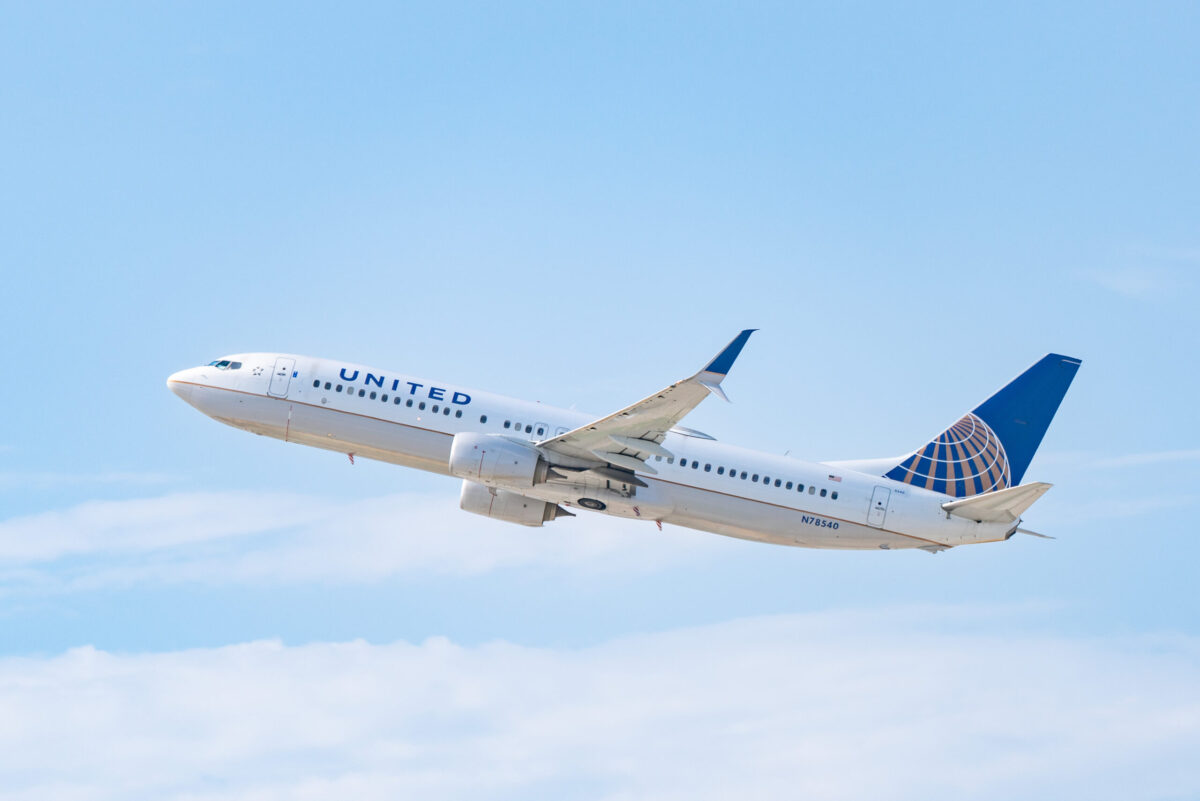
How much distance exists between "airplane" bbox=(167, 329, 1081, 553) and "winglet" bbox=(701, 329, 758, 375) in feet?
18.3

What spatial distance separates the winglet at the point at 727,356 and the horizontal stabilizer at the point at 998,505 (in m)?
11.3

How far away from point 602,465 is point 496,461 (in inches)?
147

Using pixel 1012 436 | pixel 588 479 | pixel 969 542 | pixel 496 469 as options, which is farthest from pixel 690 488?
pixel 1012 436

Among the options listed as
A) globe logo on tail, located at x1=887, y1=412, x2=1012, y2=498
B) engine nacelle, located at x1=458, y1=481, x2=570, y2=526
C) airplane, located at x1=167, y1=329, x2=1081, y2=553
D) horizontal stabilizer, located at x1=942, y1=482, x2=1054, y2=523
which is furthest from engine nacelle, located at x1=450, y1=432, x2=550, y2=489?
horizontal stabilizer, located at x1=942, y1=482, x2=1054, y2=523

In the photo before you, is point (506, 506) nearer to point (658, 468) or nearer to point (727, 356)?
point (658, 468)

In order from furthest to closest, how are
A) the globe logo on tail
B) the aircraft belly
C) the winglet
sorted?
1. the globe logo on tail
2. the aircraft belly
3. the winglet

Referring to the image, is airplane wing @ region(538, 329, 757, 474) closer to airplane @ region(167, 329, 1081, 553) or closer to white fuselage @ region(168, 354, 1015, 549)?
airplane @ region(167, 329, 1081, 553)

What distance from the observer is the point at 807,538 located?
48.6m

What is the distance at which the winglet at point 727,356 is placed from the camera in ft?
134

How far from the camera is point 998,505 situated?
4716cm

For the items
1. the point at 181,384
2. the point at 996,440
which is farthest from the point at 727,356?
the point at 181,384

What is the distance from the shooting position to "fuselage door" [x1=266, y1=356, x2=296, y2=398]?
49.5 m

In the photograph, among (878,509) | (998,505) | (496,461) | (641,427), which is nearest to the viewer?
(641,427)

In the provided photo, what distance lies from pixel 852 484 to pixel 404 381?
16539 mm
